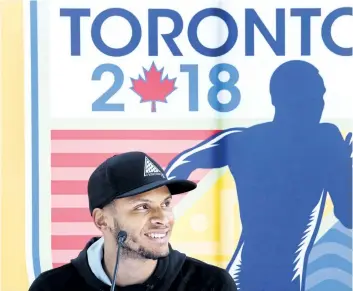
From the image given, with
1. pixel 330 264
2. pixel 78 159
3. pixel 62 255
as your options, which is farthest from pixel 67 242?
pixel 330 264

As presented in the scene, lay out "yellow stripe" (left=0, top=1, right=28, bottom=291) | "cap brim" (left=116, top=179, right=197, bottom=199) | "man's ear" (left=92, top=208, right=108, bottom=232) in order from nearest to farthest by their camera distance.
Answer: "cap brim" (left=116, top=179, right=197, bottom=199), "man's ear" (left=92, top=208, right=108, bottom=232), "yellow stripe" (left=0, top=1, right=28, bottom=291)

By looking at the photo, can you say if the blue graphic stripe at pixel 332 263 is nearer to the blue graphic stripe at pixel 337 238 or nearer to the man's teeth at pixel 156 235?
the blue graphic stripe at pixel 337 238

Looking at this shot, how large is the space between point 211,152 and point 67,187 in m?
0.53

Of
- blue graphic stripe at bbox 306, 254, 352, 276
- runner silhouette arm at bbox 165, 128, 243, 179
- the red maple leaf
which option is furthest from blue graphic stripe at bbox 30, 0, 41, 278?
blue graphic stripe at bbox 306, 254, 352, 276

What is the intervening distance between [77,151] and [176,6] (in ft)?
2.05

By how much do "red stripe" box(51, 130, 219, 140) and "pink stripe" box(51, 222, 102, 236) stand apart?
305mm

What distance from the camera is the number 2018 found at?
2.19 meters

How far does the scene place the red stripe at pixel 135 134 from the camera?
7.19ft

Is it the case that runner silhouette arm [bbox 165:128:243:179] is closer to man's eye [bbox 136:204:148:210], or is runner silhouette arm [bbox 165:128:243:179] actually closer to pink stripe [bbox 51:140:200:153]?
pink stripe [bbox 51:140:200:153]

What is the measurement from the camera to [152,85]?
220cm

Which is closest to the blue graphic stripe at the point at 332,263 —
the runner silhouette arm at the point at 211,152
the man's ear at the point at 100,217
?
the runner silhouette arm at the point at 211,152

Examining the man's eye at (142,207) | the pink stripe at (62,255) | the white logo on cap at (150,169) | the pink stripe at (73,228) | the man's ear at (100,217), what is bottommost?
the pink stripe at (62,255)

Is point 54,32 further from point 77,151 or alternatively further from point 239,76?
point 239,76

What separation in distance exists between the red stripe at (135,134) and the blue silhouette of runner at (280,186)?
4 centimetres
